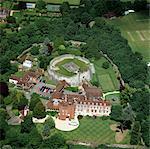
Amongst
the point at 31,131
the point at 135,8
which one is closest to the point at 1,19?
the point at 135,8

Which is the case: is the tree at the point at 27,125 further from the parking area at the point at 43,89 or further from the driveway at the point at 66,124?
the parking area at the point at 43,89

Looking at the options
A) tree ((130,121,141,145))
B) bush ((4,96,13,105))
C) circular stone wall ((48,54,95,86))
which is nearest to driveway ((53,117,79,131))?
bush ((4,96,13,105))

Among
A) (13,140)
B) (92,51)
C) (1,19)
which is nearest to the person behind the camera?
(13,140)

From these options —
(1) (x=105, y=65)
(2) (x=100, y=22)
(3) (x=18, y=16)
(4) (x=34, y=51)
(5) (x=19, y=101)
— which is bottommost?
(5) (x=19, y=101)

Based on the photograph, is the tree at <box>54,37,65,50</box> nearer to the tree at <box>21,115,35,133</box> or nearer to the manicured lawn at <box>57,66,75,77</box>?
the manicured lawn at <box>57,66,75,77</box>

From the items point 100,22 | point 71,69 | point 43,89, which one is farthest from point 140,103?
point 100,22

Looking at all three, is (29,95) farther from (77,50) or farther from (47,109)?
(77,50)

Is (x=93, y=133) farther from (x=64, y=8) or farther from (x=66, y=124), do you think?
(x=64, y=8)
